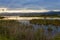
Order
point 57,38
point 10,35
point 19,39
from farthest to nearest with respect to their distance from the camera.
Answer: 1. point 57,38
2. point 10,35
3. point 19,39

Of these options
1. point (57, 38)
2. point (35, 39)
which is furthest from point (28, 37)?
point (57, 38)

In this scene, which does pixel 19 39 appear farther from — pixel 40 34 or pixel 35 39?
pixel 40 34

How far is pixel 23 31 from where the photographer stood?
1383 centimetres

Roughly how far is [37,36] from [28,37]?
30.9 inches

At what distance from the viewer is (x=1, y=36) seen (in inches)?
513

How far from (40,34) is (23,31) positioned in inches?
38.3

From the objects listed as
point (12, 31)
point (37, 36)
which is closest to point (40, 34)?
point (37, 36)

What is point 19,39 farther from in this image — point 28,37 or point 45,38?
point 45,38

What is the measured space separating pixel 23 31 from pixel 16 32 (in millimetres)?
602

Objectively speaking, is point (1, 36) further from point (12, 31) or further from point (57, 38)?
point (57, 38)

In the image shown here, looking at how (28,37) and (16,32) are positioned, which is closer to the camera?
(28,37)

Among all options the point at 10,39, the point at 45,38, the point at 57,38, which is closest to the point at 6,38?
the point at 10,39

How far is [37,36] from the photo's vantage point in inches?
516

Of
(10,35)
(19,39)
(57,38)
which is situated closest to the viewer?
(19,39)
